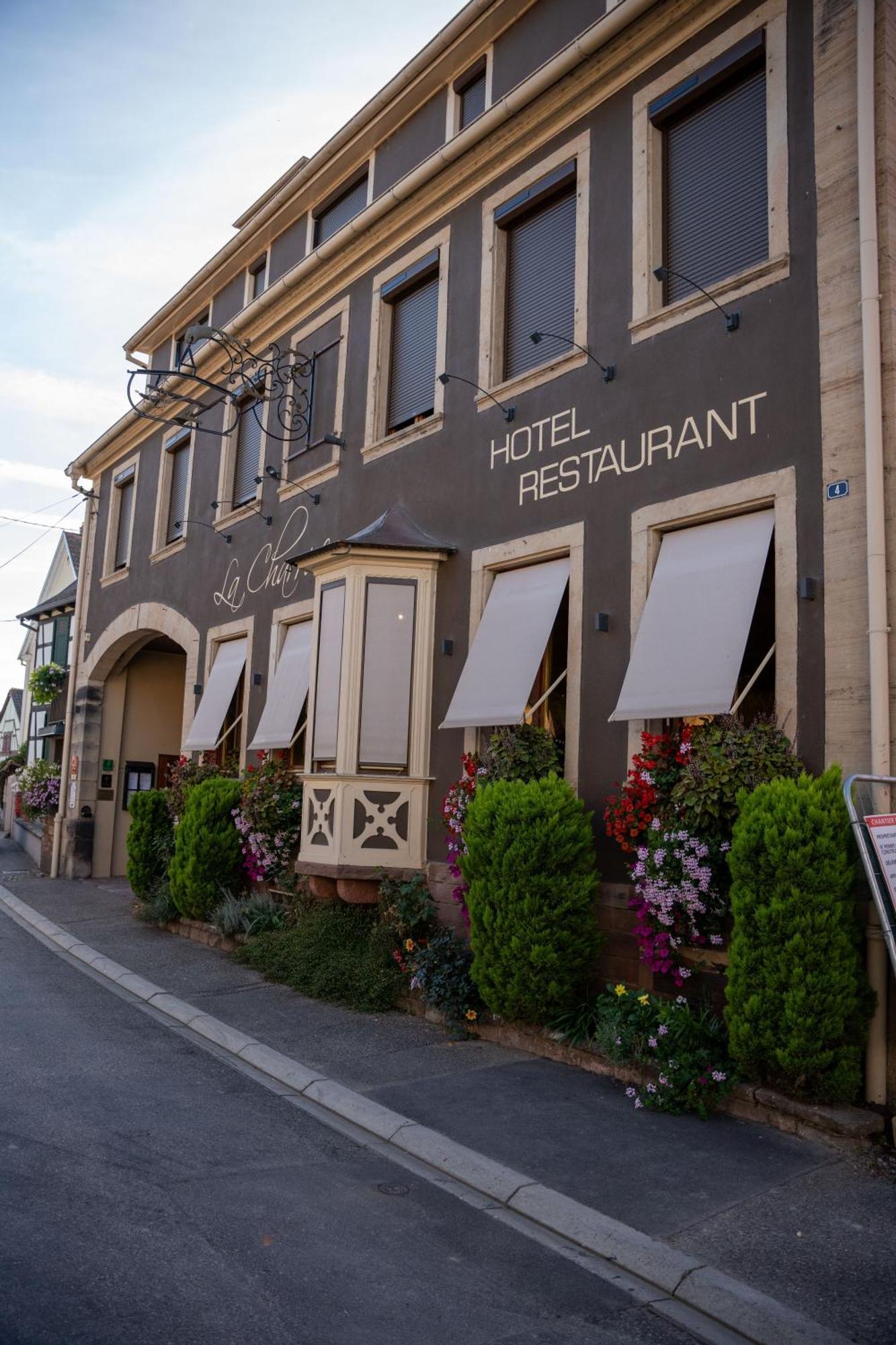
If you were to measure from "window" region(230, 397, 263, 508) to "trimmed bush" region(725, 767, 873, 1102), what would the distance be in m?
9.27

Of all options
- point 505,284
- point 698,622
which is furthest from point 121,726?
point 698,622

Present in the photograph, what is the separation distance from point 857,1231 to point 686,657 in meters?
3.55

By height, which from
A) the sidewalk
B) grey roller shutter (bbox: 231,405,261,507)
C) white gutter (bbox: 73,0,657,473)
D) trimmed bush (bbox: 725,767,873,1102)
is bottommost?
the sidewalk

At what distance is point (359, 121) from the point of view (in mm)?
11727

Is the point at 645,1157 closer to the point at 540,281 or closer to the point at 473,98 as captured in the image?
the point at 540,281

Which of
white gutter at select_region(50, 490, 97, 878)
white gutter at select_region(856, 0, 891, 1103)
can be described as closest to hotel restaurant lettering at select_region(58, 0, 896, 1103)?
white gutter at select_region(856, 0, 891, 1103)

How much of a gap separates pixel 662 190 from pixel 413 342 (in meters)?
3.39

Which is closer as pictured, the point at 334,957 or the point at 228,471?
the point at 334,957

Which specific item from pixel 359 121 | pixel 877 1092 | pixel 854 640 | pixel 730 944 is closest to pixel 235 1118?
pixel 730 944

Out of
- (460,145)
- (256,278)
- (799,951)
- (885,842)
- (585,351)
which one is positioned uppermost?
(256,278)

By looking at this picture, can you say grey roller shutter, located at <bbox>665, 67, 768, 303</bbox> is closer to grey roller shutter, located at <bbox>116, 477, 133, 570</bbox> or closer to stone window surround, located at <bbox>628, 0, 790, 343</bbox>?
stone window surround, located at <bbox>628, 0, 790, 343</bbox>

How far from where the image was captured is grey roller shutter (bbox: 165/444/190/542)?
15622mm

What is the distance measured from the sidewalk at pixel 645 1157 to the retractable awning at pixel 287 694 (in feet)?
10.8

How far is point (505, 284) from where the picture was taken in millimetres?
9742
